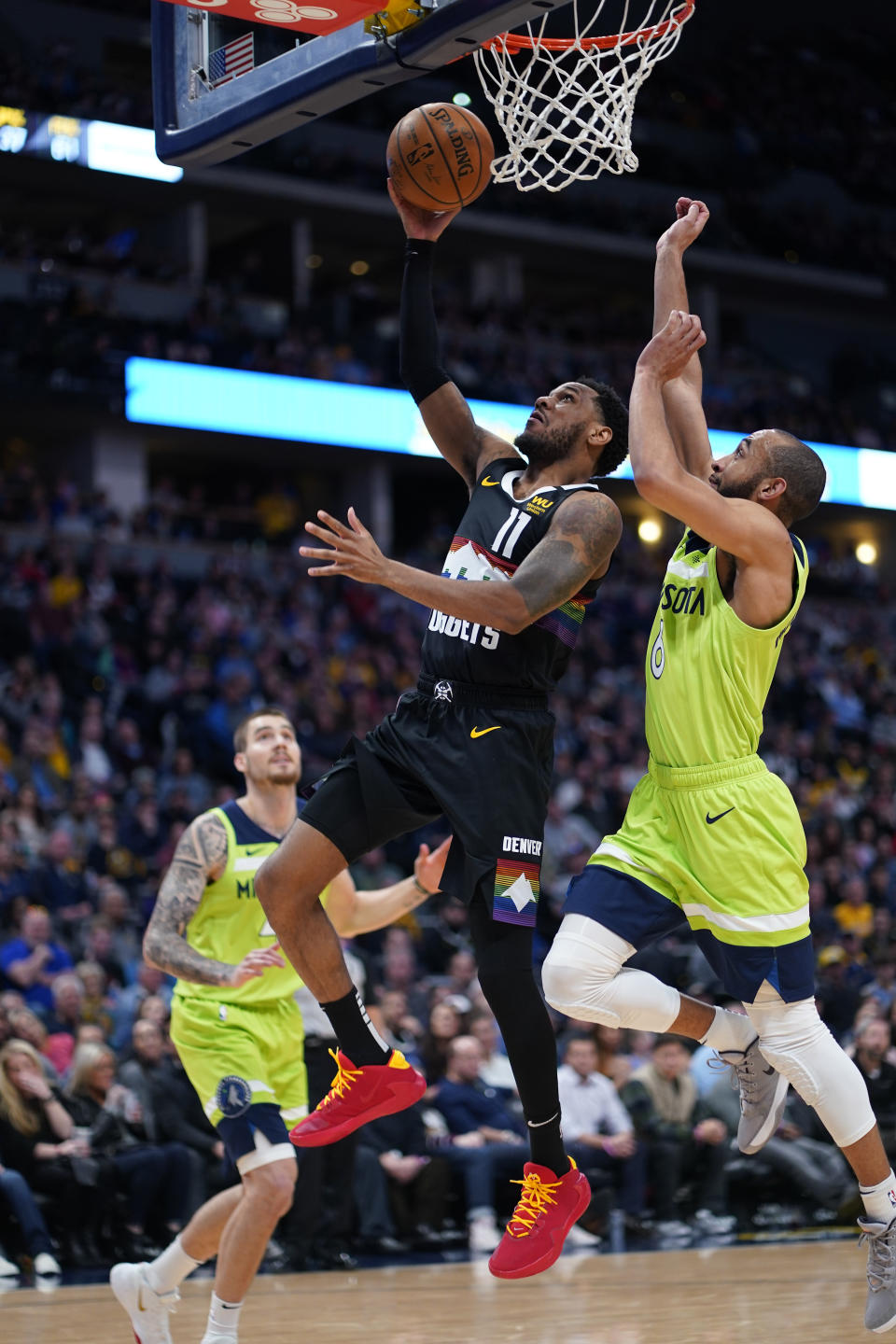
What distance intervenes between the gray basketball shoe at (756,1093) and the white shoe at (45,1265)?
4584 millimetres

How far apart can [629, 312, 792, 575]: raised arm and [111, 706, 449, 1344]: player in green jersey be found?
4.87 ft

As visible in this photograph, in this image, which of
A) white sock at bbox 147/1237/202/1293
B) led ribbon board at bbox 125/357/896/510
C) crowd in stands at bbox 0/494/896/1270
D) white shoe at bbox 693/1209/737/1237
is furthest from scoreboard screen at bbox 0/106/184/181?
white sock at bbox 147/1237/202/1293

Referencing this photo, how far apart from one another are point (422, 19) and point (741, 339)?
2588cm

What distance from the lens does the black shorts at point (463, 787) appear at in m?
4.73

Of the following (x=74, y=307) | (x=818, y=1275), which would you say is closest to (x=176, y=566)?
(x=74, y=307)

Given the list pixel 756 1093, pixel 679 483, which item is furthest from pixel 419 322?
pixel 756 1093

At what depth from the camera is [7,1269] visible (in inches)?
329

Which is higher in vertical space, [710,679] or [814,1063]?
[710,679]

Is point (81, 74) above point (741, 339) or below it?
above

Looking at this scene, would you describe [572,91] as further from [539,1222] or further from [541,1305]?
[541,1305]

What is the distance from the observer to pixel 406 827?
16.1 feet

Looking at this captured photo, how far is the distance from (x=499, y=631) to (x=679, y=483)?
0.67m

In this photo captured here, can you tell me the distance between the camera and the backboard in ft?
15.9

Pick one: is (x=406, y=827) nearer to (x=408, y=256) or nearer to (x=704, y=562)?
(x=704, y=562)
